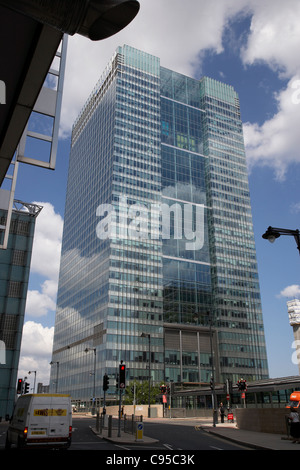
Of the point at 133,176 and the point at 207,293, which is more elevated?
the point at 133,176

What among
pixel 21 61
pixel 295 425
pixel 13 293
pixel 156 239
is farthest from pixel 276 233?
pixel 156 239

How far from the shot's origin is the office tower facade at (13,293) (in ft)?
156

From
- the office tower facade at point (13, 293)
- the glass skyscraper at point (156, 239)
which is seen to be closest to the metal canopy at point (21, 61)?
the office tower facade at point (13, 293)

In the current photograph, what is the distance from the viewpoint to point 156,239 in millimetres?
110250

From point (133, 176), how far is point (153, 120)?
79.4ft

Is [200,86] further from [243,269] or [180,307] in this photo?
[180,307]

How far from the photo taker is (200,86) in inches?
5773

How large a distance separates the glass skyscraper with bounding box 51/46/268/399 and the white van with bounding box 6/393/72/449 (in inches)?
3084

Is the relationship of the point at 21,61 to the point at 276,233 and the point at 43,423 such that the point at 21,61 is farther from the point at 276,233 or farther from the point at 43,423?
the point at 43,423

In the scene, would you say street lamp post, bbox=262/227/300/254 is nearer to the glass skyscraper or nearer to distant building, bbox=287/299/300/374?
the glass skyscraper

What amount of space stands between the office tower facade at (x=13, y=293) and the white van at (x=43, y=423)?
32770 mm

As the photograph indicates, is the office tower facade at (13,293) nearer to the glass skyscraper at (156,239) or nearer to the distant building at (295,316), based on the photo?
the glass skyscraper at (156,239)
